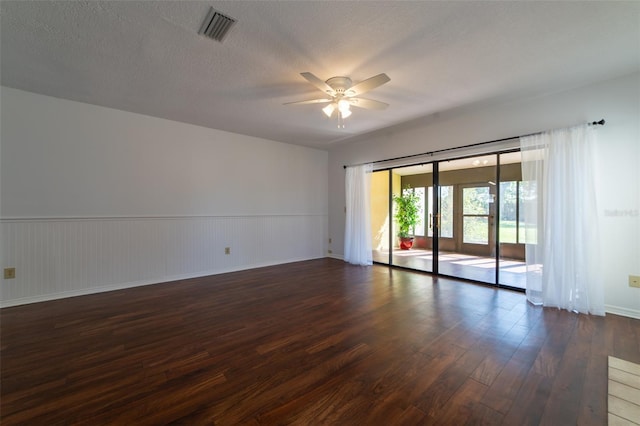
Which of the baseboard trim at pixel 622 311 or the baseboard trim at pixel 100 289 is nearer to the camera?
the baseboard trim at pixel 622 311

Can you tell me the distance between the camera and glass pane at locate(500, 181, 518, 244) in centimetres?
379

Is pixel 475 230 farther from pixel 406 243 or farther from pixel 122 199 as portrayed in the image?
pixel 122 199

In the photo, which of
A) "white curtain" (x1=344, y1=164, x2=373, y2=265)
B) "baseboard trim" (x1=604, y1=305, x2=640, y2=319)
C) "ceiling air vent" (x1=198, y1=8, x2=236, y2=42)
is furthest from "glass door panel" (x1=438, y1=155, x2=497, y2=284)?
"ceiling air vent" (x1=198, y1=8, x2=236, y2=42)

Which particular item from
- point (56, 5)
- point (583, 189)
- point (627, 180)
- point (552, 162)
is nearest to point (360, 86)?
point (56, 5)

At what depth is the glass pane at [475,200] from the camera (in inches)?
208

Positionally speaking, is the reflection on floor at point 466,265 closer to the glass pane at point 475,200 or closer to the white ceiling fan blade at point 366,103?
the glass pane at point 475,200

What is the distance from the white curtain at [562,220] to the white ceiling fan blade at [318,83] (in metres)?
2.58

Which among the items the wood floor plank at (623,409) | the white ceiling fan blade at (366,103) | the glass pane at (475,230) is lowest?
the wood floor plank at (623,409)

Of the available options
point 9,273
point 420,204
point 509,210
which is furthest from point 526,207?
point 9,273

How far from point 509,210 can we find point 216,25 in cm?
430

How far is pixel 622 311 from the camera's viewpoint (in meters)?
2.75

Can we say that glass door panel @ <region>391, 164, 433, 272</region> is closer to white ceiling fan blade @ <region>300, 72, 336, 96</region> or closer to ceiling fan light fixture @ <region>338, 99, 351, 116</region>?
ceiling fan light fixture @ <region>338, 99, 351, 116</region>

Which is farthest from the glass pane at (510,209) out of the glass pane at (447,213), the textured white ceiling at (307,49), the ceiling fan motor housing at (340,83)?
the ceiling fan motor housing at (340,83)

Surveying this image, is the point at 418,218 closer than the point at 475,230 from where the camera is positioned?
No
